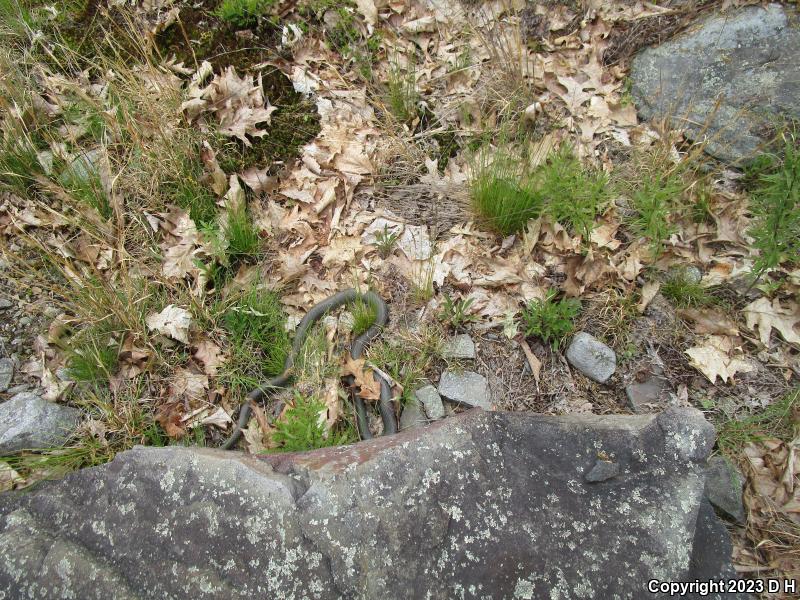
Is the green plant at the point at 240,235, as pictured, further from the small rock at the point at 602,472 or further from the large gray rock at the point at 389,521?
the small rock at the point at 602,472

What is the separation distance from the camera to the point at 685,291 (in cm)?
326

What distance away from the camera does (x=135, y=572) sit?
1.92 m

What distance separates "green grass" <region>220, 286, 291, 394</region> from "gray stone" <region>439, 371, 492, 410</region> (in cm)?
103

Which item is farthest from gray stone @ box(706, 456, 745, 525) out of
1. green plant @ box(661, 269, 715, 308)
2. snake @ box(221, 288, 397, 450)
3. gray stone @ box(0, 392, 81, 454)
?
gray stone @ box(0, 392, 81, 454)

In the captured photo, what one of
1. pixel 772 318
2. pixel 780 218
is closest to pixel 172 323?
pixel 780 218

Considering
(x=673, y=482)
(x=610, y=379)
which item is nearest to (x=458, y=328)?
(x=610, y=379)

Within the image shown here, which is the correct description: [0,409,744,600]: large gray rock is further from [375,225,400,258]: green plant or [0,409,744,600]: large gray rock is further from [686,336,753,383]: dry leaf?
[375,225,400,258]: green plant

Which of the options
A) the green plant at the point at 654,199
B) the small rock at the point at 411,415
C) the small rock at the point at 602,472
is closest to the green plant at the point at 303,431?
the small rock at the point at 411,415

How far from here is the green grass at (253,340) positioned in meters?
3.32

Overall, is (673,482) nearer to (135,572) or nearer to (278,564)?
(278,564)

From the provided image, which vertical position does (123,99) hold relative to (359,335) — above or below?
above

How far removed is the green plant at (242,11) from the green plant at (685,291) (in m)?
3.77

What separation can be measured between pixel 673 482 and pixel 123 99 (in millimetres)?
4254

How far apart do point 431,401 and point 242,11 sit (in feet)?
11.4
